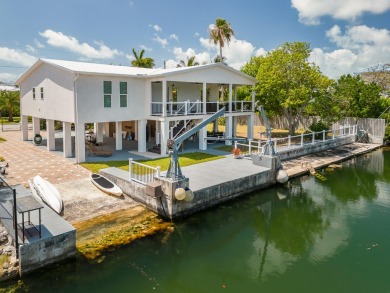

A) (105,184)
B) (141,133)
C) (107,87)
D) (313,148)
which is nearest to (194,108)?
(141,133)

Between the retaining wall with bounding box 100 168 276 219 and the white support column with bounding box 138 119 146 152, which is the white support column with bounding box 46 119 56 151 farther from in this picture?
the retaining wall with bounding box 100 168 276 219

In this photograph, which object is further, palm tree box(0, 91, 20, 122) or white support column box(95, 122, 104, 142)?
palm tree box(0, 91, 20, 122)

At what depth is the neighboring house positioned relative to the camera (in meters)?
20.3

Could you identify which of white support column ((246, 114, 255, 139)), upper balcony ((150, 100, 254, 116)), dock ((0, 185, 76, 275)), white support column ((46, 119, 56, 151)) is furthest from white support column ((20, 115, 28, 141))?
dock ((0, 185, 76, 275))

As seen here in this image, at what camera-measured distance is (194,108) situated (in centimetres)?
2742

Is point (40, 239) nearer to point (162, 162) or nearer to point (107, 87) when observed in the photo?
point (162, 162)

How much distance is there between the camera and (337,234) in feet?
43.1

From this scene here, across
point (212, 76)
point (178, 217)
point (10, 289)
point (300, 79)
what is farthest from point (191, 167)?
point (300, 79)

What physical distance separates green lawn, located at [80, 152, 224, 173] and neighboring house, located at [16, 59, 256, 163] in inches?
56.8

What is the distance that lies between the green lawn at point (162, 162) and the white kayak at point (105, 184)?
2008 millimetres

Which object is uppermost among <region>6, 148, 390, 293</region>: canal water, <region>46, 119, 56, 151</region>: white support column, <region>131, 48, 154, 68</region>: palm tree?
<region>131, 48, 154, 68</region>: palm tree

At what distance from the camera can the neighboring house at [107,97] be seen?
20281 mm

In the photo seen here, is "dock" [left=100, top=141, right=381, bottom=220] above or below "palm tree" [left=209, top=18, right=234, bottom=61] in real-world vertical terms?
below

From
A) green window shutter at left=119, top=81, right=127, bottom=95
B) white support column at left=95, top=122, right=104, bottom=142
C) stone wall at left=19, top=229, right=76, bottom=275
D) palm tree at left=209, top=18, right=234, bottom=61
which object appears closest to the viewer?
stone wall at left=19, top=229, right=76, bottom=275
